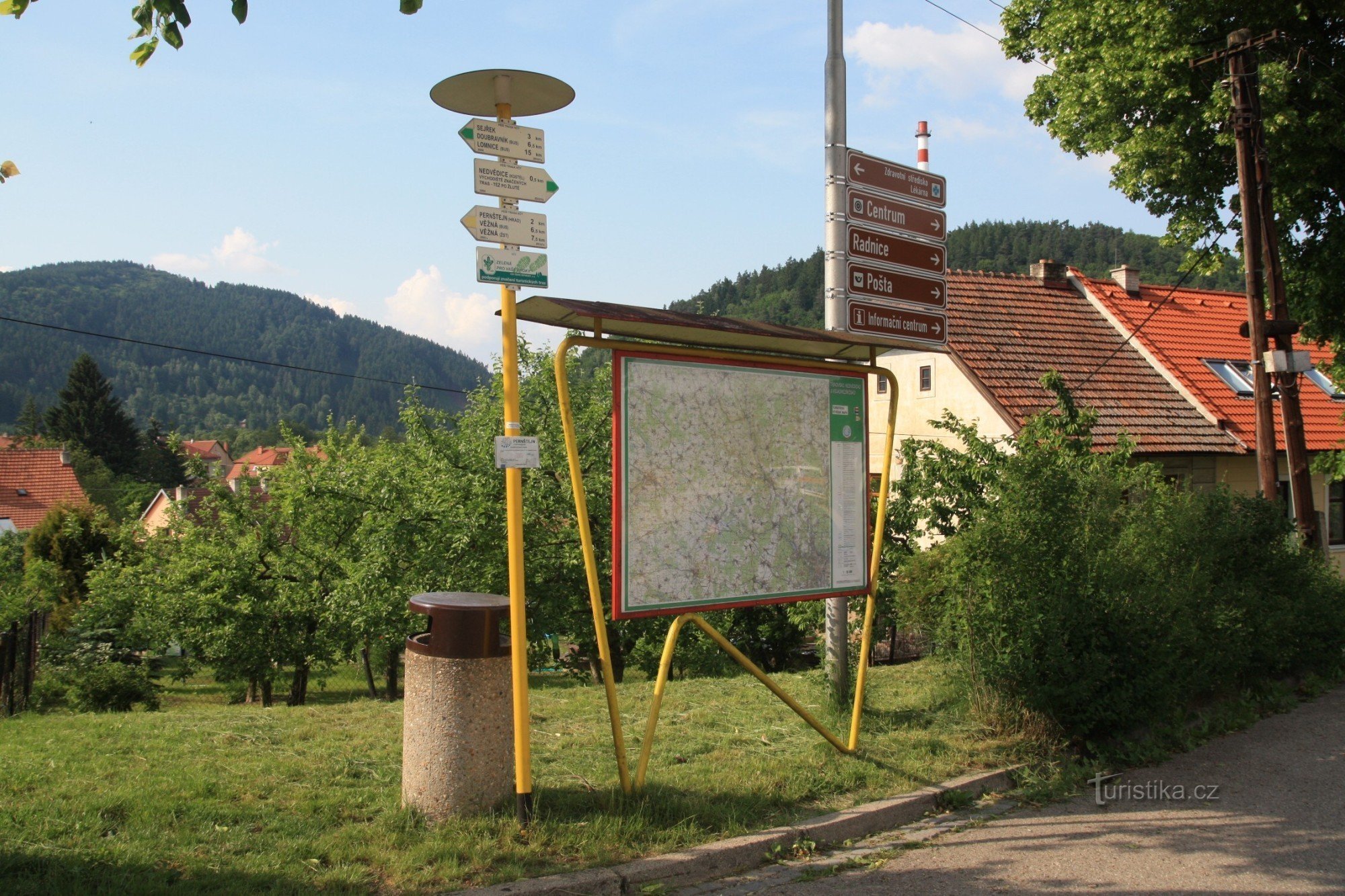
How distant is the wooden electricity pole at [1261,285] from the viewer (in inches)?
499

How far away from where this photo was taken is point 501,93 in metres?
4.93

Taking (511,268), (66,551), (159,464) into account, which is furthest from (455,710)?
(159,464)

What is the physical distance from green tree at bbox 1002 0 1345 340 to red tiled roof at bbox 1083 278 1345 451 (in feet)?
18.8

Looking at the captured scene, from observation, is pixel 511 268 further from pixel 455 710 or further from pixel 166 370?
pixel 166 370

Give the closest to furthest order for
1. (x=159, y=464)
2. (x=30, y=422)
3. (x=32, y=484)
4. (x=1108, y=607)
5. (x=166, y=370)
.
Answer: (x=1108, y=607) → (x=32, y=484) → (x=159, y=464) → (x=30, y=422) → (x=166, y=370)

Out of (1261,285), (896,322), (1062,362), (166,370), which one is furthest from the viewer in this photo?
(166,370)

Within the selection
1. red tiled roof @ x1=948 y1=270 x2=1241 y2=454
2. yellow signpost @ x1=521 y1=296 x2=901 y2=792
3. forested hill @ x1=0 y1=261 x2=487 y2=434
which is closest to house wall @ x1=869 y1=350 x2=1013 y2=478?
red tiled roof @ x1=948 y1=270 x2=1241 y2=454

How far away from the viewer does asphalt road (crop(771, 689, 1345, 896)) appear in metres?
4.54

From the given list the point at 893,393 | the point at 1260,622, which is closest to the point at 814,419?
the point at 893,393

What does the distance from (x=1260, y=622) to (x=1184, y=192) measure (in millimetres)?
9055

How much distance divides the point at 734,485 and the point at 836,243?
7.55 feet

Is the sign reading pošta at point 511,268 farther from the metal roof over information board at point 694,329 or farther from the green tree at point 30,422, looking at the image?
the green tree at point 30,422

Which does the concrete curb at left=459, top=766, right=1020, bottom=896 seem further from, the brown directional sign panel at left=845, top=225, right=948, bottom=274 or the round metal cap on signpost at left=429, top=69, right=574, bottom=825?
the brown directional sign panel at left=845, top=225, right=948, bottom=274

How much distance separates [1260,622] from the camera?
28.6ft
